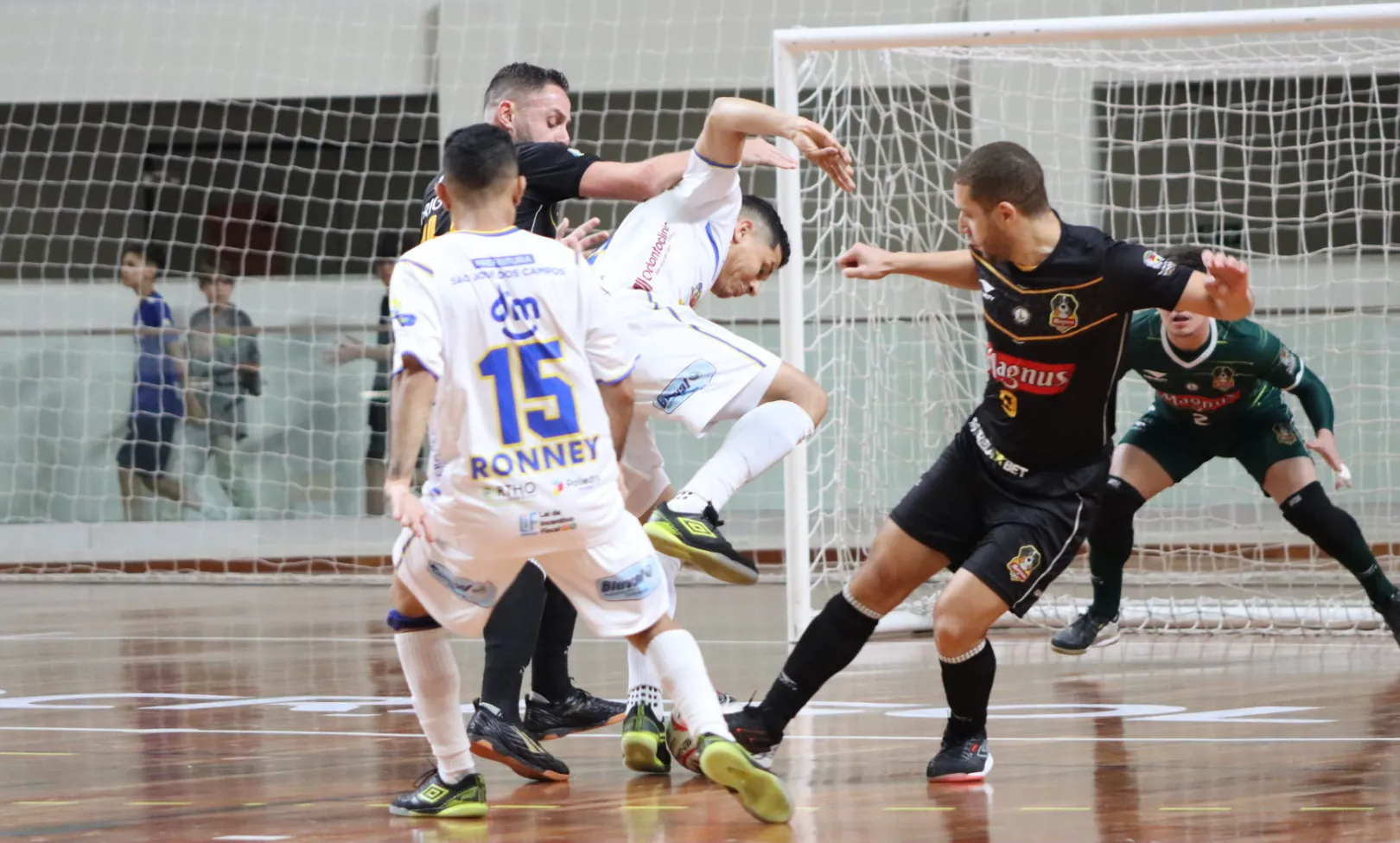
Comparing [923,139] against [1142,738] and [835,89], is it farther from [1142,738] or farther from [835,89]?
[1142,738]

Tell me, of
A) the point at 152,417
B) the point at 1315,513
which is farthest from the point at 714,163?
the point at 152,417

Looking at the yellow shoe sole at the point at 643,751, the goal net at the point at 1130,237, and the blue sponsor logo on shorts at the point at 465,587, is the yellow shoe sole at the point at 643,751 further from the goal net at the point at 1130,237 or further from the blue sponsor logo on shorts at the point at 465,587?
the goal net at the point at 1130,237

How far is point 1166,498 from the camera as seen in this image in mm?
11445

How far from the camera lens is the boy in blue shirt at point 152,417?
12.4 m

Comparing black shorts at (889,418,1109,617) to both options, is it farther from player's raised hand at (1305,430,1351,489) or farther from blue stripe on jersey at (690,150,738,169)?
player's raised hand at (1305,430,1351,489)

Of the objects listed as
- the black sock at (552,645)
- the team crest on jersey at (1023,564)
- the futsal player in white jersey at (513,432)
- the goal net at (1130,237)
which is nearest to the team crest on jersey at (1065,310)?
the team crest on jersey at (1023,564)

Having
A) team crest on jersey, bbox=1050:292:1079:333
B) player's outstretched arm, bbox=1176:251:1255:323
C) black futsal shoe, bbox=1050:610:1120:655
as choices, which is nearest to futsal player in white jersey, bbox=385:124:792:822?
team crest on jersey, bbox=1050:292:1079:333

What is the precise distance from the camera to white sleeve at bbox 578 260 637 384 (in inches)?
153

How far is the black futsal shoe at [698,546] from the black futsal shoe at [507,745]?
1.99 feet

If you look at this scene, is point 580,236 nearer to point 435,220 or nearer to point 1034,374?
point 435,220

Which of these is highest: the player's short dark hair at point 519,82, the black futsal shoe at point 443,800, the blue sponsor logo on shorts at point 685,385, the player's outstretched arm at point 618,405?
the player's short dark hair at point 519,82

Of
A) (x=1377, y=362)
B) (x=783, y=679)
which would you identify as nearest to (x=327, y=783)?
(x=783, y=679)

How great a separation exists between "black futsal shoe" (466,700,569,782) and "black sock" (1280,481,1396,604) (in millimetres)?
3687

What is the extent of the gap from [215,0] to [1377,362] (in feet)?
29.3
